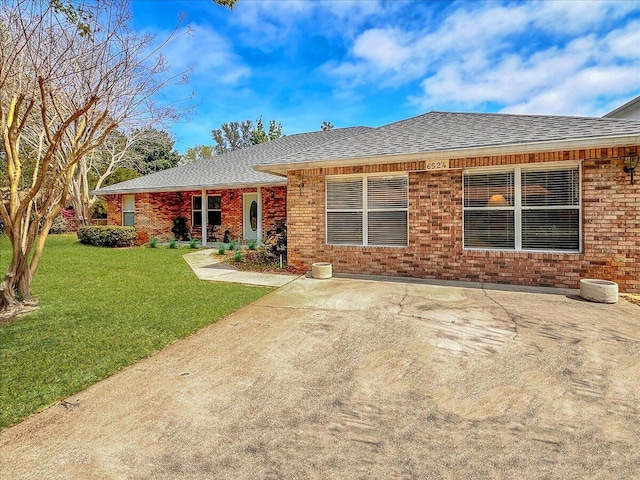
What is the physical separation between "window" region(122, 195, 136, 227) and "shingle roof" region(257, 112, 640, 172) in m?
11.9

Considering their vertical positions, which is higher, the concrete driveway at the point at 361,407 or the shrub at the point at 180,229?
the shrub at the point at 180,229

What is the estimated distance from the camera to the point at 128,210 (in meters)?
17.8

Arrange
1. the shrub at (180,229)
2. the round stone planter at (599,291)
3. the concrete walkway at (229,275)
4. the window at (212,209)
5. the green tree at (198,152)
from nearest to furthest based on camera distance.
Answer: the round stone planter at (599,291)
the concrete walkway at (229,275)
the window at (212,209)
the shrub at (180,229)
the green tree at (198,152)

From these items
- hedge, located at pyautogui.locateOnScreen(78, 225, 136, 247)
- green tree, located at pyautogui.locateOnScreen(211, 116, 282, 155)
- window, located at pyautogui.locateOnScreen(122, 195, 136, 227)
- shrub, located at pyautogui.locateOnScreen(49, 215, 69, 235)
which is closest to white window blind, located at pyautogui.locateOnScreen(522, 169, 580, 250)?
hedge, located at pyautogui.locateOnScreen(78, 225, 136, 247)

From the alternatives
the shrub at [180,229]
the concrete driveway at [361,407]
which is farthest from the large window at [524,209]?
the shrub at [180,229]

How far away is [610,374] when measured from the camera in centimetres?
342

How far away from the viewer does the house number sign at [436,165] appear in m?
7.55

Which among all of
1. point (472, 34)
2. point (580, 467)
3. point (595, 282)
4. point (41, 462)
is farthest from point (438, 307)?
point (472, 34)

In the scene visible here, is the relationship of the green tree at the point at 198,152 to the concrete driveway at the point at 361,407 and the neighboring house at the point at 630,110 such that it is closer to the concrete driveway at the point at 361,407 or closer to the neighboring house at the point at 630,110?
the neighboring house at the point at 630,110

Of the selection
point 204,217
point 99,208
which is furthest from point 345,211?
point 99,208

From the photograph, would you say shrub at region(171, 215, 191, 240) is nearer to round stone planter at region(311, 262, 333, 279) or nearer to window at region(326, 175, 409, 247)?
window at region(326, 175, 409, 247)

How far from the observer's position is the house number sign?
7555mm

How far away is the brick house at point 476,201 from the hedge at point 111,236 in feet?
31.6

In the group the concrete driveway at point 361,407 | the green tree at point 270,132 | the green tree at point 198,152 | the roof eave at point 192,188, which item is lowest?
the concrete driveway at point 361,407
